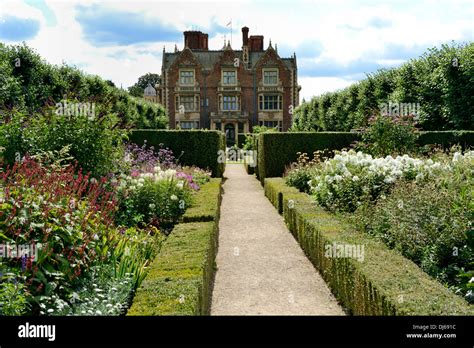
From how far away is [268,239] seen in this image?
9156mm

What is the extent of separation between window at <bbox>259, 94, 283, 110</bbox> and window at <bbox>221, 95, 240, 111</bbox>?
7.24 feet

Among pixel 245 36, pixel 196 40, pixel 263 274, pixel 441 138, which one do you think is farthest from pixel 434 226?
pixel 196 40

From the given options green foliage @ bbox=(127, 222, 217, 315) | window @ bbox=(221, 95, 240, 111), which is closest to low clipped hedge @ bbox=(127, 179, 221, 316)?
green foliage @ bbox=(127, 222, 217, 315)

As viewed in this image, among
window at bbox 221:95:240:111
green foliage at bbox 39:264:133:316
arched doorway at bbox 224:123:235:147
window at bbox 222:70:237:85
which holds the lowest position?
green foliage at bbox 39:264:133:316

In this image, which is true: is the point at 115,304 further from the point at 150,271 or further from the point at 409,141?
the point at 409,141

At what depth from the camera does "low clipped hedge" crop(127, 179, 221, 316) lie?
12.8 ft

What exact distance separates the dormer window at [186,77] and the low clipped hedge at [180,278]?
38216 mm

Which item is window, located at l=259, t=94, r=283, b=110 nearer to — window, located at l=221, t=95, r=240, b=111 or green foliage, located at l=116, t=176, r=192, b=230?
window, located at l=221, t=95, r=240, b=111

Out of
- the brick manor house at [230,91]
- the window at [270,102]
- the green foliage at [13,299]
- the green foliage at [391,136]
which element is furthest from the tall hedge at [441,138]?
the window at [270,102]

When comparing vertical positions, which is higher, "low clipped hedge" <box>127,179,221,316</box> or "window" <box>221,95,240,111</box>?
"window" <box>221,95,240,111</box>

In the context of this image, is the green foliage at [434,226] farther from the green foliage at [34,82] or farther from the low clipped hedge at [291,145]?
the low clipped hedge at [291,145]

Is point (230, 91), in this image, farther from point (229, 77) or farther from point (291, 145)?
point (291, 145)
